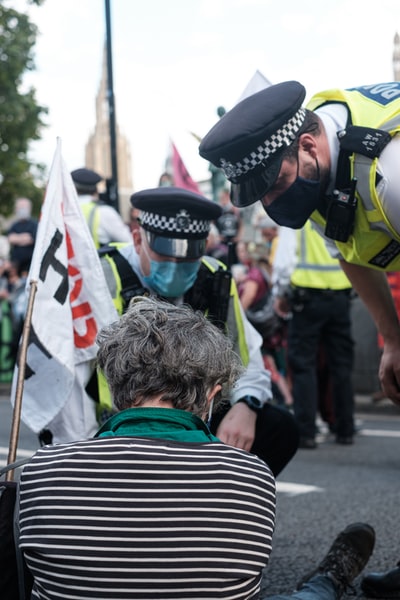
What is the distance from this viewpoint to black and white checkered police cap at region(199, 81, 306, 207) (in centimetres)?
277

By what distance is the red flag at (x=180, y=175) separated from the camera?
25.9 feet

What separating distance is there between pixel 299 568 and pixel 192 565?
6.22 ft

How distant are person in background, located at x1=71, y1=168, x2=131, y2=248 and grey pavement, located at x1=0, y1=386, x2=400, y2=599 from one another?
1644 millimetres

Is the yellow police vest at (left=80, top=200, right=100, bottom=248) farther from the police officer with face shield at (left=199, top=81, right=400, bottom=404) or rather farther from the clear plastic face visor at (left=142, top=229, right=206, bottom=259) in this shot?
the police officer with face shield at (left=199, top=81, right=400, bottom=404)

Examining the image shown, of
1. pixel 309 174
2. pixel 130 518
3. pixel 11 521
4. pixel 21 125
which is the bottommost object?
pixel 21 125

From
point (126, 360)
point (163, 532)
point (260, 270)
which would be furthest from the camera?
point (260, 270)

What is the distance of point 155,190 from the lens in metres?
3.71

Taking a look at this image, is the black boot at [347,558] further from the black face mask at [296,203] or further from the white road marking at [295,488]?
the white road marking at [295,488]

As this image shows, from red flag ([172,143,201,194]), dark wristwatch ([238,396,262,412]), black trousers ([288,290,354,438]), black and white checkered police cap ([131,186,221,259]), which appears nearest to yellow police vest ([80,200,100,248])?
red flag ([172,143,201,194])

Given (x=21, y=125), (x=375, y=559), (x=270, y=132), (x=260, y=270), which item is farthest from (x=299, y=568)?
(x=21, y=125)

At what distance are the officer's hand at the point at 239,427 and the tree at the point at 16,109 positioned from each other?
2512 cm

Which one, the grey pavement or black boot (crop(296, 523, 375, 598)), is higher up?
black boot (crop(296, 523, 375, 598))

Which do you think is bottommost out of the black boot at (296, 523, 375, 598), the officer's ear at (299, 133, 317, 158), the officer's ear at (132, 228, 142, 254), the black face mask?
the black boot at (296, 523, 375, 598)

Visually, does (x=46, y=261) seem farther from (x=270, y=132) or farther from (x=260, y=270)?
(x=260, y=270)
